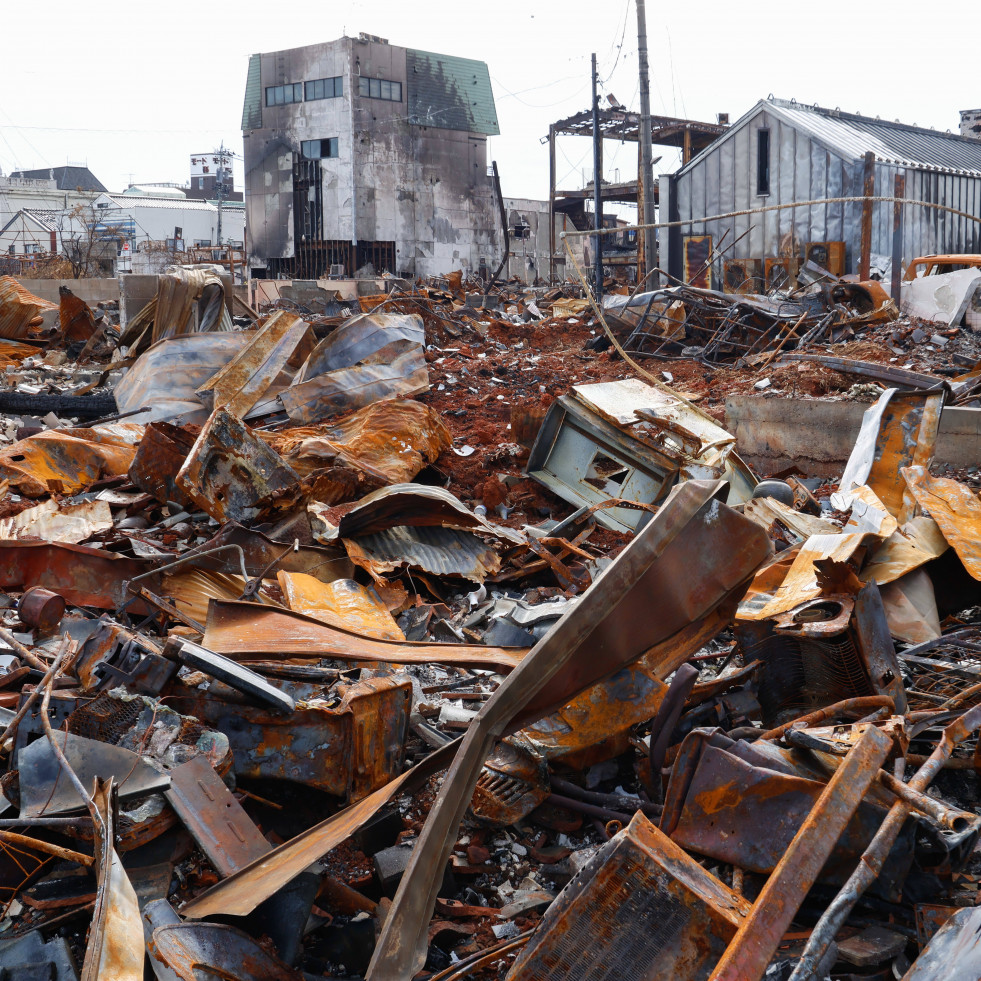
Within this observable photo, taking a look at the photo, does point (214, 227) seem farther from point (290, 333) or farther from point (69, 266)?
point (290, 333)

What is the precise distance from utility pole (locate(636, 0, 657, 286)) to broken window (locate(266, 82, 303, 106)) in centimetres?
2141

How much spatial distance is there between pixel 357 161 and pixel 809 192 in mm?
19777

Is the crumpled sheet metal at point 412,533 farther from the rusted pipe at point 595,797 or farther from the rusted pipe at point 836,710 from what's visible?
the rusted pipe at point 836,710

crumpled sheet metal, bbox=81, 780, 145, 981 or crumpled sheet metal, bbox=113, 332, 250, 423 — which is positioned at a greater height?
crumpled sheet metal, bbox=113, 332, 250, 423

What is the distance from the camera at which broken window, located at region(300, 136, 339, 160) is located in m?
32.9

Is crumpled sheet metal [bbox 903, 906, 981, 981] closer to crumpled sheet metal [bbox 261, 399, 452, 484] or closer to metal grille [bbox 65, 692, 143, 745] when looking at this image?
metal grille [bbox 65, 692, 143, 745]

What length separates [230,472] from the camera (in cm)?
538

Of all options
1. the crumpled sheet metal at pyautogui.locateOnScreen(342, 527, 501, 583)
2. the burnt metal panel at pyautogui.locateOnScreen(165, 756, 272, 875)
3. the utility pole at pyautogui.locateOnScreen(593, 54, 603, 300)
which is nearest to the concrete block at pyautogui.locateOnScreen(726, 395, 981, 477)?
the crumpled sheet metal at pyautogui.locateOnScreen(342, 527, 501, 583)

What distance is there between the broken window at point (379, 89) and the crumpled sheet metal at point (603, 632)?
3435 centimetres

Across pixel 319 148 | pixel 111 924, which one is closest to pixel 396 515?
pixel 111 924

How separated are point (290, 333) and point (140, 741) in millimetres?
6388

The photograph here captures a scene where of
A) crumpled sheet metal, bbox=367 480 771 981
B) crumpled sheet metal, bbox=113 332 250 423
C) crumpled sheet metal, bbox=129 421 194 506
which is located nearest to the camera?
crumpled sheet metal, bbox=367 480 771 981

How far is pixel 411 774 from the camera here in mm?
2463

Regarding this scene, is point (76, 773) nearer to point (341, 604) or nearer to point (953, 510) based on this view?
point (341, 604)
